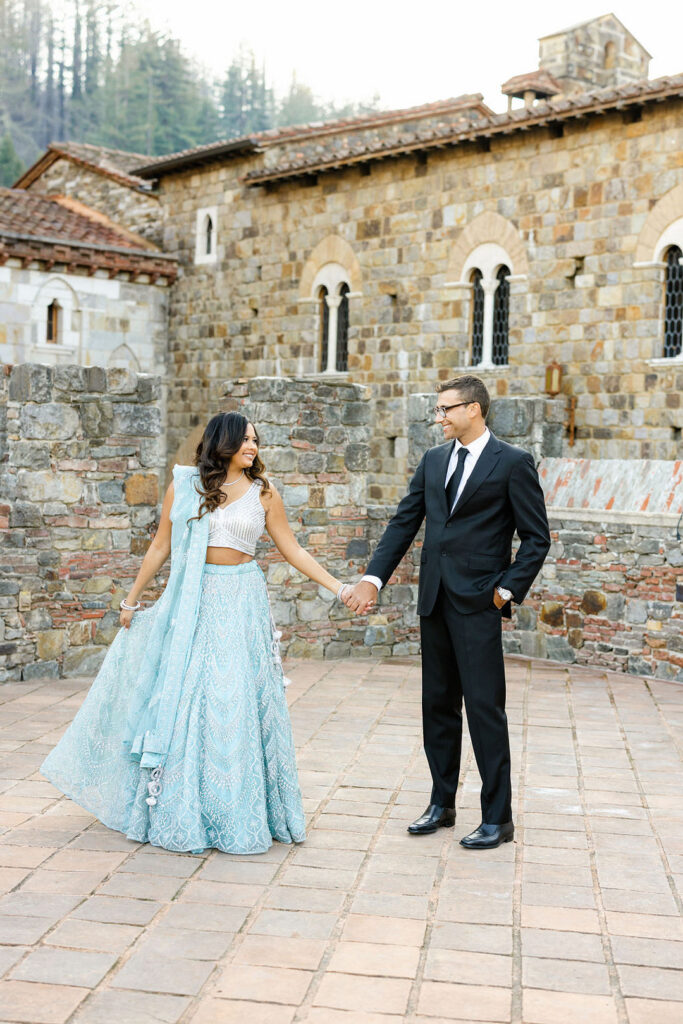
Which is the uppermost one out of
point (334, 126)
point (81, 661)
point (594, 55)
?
point (594, 55)

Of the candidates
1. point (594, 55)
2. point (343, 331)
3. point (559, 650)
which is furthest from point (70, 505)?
point (594, 55)

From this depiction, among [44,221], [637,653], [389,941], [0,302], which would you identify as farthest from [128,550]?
[44,221]

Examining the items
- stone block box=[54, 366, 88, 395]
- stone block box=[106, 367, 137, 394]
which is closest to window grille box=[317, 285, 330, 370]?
stone block box=[106, 367, 137, 394]

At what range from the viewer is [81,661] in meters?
8.97

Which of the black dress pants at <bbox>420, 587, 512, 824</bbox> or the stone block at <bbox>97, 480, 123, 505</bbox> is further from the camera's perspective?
the stone block at <bbox>97, 480, 123, 505</bbox>

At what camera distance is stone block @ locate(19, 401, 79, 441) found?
28.7ft

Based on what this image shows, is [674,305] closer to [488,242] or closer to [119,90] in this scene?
[488,242]

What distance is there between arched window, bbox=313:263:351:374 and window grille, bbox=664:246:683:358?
5.86 metres

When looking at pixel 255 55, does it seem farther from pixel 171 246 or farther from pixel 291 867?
pixel 291 867

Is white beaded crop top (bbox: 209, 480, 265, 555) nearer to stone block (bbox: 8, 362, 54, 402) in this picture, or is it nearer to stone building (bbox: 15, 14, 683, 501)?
stone block (bbox: 8, 362, 54, 402)

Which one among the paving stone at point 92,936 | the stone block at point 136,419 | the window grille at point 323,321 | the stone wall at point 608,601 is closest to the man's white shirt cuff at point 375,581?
the paving stone at point 92,936

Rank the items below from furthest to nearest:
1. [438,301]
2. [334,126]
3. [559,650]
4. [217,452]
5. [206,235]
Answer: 1. [206,235]
2. [334,126]
3. [438,301]
4. [559,650]
5. [217,452]

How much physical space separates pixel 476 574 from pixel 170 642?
4.33ft

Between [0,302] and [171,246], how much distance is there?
3.95 m
